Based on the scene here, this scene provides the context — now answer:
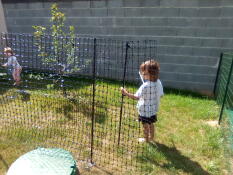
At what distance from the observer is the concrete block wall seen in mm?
4996

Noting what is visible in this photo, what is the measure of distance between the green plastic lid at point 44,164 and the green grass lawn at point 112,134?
1.21ft

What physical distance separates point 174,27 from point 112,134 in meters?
3.10

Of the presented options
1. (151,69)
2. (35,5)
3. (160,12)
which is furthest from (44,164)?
(35,5)

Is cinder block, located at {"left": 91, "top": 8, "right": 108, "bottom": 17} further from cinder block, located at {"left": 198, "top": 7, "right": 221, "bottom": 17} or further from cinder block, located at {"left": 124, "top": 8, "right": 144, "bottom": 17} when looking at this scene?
cinder block, located at {"left": 198, "top": 7, "right": 221, "bottom": 17}

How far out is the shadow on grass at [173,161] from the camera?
9.00 feet

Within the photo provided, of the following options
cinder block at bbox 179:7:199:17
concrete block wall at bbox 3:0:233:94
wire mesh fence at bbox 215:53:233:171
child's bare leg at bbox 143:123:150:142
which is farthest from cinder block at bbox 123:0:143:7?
child's bare leg at bbox 143:123:150:142

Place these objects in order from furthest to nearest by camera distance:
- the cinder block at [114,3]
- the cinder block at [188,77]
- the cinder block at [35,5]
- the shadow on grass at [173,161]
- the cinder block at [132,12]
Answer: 1. the cinder block at [35,5]
2. the cinder block at [114,3]
3. the cinder block at [132,12]
4. the cinder block at [188,77]
5. the shadow on grass at [173,161]

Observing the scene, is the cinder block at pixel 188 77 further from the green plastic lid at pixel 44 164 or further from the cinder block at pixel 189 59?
the green plastic lid at pixel 44 164

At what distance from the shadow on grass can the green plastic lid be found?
1.01 metres

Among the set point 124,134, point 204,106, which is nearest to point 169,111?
point 204,106

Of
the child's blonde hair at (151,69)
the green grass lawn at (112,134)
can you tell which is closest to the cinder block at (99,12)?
the green grass lawn at (112,134)

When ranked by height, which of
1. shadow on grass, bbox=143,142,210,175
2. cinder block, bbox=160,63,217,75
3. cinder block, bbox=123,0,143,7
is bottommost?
shadow on grass, bbox=143,142,210,175

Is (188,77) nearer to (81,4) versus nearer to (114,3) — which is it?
(114,3)

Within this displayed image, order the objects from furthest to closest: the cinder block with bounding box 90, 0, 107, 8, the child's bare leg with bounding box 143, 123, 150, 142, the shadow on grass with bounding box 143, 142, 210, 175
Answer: the cinder block with bounding box 90, 0, 107, 8 → the child's bare leg with bounding box 143, 123, 150, 142 → the shadow on grass with bounding box 143, 142, 210, 175
